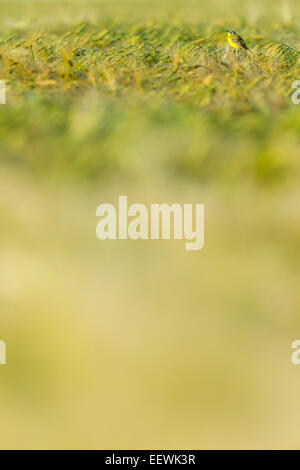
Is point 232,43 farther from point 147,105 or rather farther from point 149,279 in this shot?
point 149,279

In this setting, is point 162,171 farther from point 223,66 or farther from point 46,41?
point 46,41

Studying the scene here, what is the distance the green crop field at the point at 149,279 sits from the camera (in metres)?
3.80

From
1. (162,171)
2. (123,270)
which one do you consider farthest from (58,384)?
(162,171)

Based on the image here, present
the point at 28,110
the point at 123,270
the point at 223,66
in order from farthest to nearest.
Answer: the point at 223,66
the point at 28,110
the point at 123,270

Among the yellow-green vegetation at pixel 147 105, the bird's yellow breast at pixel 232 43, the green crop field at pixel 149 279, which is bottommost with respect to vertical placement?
the green crop field at pixel 149 279

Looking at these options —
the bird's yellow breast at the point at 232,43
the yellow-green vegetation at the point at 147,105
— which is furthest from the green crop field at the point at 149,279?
the bird's yellow breast at the point at 232,43

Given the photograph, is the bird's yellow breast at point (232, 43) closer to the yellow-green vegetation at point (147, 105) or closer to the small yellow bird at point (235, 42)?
the small yellow bird at point (235, 42)

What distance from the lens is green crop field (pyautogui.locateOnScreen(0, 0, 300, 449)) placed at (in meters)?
3.80

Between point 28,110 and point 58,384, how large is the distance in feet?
7.37

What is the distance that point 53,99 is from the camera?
4742 millimetres

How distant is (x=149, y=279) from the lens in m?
4.00

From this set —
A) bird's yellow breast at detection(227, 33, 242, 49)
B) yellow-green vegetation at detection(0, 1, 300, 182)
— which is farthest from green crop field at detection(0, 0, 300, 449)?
bird's yellow breast at detection(227, 33, 242, 49)

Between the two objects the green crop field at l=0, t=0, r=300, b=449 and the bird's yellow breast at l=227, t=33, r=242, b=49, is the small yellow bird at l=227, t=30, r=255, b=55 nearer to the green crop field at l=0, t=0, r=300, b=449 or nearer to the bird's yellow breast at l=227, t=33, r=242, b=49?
the bird's yellow breast at l=227, t=33, r=242, b=49
